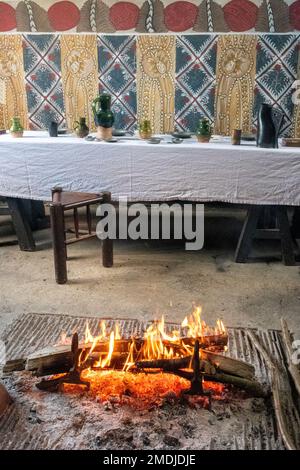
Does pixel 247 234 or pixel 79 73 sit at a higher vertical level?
pixel 79 73

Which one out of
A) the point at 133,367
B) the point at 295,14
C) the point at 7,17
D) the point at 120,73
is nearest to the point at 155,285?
the point at 133,367

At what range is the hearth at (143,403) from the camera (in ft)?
6.07

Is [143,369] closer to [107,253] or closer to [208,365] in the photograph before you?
[208,365]

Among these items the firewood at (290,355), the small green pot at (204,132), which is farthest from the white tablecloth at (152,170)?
the firewood at (290,355)

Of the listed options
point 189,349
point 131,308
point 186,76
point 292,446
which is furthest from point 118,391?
point 186,76

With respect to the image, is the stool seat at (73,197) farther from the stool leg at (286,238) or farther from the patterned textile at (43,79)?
the patterned textile at (43,79)

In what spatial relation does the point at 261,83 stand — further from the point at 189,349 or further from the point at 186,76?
the point at 189,349

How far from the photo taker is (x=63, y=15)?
562cm

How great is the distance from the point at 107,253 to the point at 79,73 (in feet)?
9.96

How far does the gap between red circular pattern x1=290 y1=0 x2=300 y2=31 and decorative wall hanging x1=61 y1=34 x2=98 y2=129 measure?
243 centimetres

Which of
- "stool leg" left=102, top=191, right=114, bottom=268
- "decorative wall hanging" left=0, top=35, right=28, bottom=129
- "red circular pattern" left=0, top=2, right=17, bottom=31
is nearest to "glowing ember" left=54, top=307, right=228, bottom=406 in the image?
"stool leg" left=102, top=191, right=114, bottom=268

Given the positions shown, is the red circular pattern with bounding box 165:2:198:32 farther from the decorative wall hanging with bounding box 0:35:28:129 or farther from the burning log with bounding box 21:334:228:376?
the burning log with bounding box 21:334:228:376

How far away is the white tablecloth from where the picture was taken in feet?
12.1

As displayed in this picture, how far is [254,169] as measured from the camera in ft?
12.1
